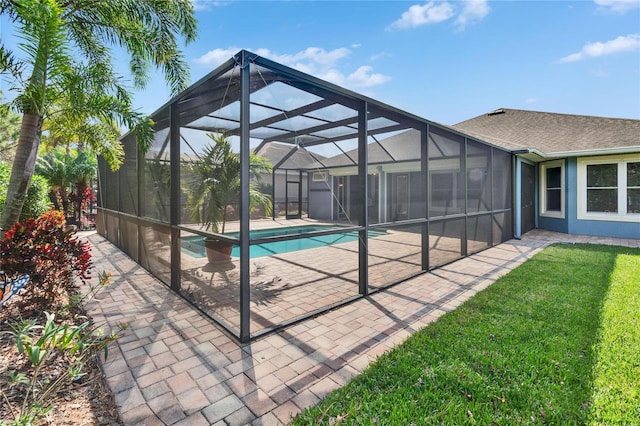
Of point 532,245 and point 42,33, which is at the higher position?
point 42,33

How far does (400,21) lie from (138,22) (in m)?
6.49

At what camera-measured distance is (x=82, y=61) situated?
512cm

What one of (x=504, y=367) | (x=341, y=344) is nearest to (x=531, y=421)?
(x=504, y=367)

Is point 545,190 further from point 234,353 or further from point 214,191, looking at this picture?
point 234,353

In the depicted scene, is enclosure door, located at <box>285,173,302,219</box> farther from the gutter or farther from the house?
the gutter

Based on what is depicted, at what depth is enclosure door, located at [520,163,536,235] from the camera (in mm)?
10241

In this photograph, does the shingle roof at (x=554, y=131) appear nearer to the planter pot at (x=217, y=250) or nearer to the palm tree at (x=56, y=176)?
the planter pot at (x=217, y=250)

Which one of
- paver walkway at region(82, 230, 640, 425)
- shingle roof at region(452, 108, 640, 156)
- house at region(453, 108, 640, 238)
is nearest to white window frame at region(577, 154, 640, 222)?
house at region(453, 108, 640, 238)

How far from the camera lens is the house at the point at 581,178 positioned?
9539 millimetres

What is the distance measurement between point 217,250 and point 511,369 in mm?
3278

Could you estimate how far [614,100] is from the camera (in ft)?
53.4

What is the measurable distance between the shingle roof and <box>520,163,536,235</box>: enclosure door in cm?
86

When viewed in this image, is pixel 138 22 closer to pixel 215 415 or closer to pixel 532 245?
pixel 215 415

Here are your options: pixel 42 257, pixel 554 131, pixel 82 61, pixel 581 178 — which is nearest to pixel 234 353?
pixel 42 257
